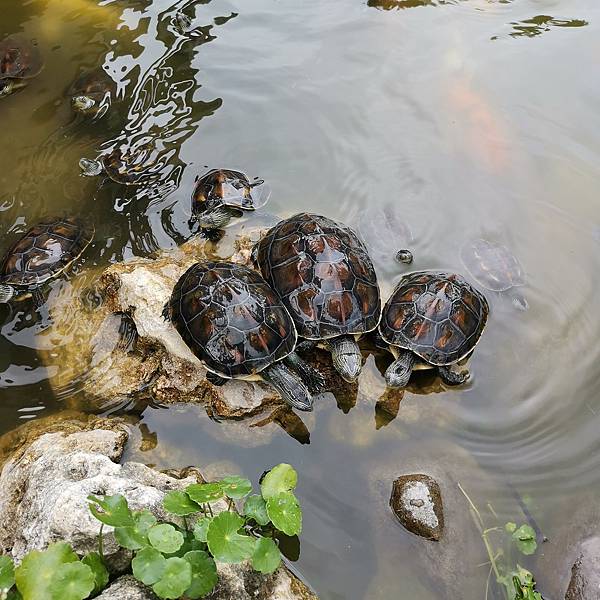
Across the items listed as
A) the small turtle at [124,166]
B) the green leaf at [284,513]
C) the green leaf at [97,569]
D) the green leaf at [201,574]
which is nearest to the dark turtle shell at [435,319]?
the green leaf at [284,513]

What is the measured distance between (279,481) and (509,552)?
1.66 m

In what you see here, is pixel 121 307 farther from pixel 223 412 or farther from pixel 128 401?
pixel 223 412

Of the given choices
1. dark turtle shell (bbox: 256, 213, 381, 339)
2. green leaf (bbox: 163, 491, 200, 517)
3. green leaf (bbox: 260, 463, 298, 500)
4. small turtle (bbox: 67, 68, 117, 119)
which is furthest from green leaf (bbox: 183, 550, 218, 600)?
small turtle (bbox: 67, 68, 117, 119)

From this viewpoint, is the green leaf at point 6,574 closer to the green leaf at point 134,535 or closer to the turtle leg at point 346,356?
the green leaf at point 134,535

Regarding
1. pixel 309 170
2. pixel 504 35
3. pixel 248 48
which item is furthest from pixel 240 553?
pixel 504 35

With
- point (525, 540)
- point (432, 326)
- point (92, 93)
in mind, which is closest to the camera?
point (525, 540)

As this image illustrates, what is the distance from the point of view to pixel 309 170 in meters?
6.06

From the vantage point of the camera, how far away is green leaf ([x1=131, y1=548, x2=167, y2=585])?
2.39m

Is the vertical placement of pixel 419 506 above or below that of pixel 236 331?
below

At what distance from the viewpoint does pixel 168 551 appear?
2449 millimetres

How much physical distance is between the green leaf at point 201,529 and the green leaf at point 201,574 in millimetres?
93

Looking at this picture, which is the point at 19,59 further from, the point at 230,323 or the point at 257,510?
the point at 257,510

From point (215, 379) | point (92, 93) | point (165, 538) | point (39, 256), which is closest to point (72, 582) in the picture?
point (165, 538)

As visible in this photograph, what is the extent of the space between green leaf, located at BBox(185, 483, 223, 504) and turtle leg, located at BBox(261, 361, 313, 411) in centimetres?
118
